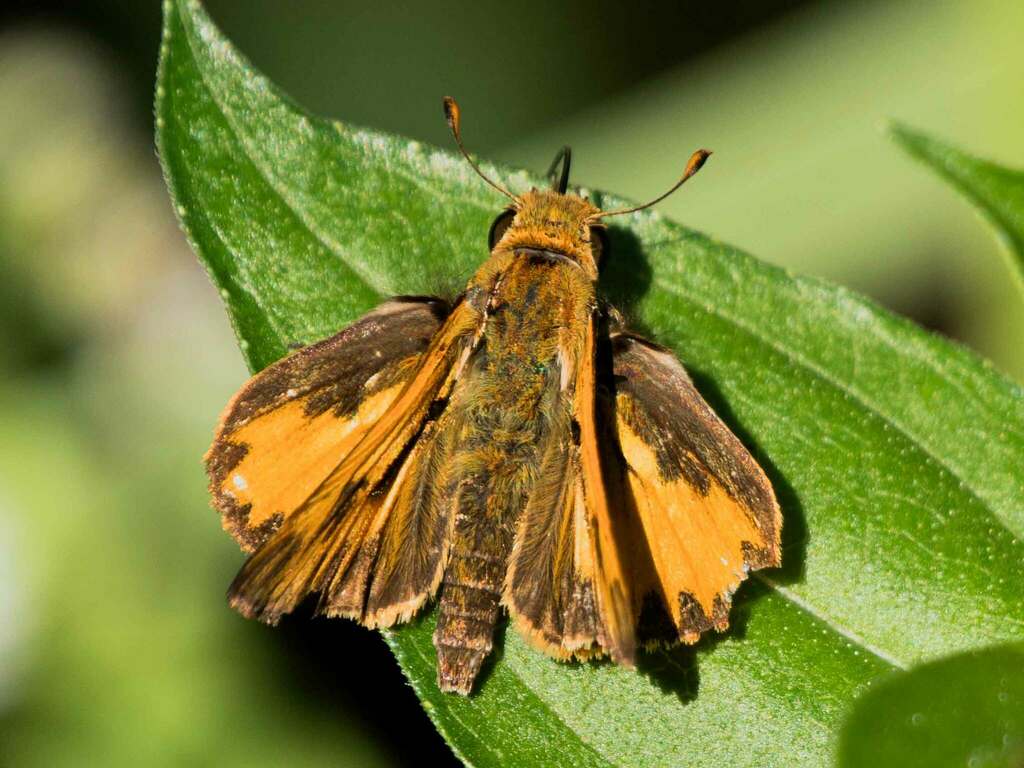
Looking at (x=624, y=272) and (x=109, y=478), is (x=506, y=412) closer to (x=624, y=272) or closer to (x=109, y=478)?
(x=624, y=272)

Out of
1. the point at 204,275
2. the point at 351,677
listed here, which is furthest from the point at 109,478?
the point at 351,677

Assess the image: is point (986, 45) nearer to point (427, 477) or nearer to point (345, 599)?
point (427, 477)

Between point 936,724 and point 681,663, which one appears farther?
point 681,663

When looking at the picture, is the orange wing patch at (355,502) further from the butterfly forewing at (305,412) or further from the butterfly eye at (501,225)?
the butterfly eye at (501,225)

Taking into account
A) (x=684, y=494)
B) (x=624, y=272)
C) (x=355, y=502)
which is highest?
(x=624, y=272)

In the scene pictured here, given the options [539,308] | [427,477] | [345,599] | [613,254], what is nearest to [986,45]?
[613,254]

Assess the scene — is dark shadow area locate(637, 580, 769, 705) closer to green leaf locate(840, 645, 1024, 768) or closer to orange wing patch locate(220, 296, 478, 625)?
orange wing patch locate(220, 296, 478, 625)
